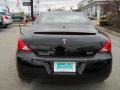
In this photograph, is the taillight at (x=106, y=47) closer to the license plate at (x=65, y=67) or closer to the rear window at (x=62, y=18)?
the license plate at (x=65, y=67)

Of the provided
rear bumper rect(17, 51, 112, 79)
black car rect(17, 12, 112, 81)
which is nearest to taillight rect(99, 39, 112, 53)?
black car rect(17, 12, 112, 81)

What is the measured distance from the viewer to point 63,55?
14.1 ft

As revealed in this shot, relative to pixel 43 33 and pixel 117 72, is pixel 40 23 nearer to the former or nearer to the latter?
pixel 43 33

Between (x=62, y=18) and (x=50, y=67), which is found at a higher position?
(x=62, y=18)

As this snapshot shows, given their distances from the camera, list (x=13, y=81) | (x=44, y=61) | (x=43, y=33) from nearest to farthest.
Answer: (x=44, y=61) → (x=43, y=33) → (x=13, y=81)

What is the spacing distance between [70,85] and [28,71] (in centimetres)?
103

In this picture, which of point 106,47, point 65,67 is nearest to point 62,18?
point 106,47

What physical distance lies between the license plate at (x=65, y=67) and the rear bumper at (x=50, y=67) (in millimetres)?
55

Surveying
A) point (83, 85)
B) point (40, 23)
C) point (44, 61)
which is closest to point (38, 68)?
point (44, 61)

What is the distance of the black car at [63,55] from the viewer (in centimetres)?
424

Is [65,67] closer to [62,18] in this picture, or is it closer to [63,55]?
[63,55]

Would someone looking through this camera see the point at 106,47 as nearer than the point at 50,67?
No

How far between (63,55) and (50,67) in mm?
286

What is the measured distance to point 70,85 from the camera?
4992 mm
